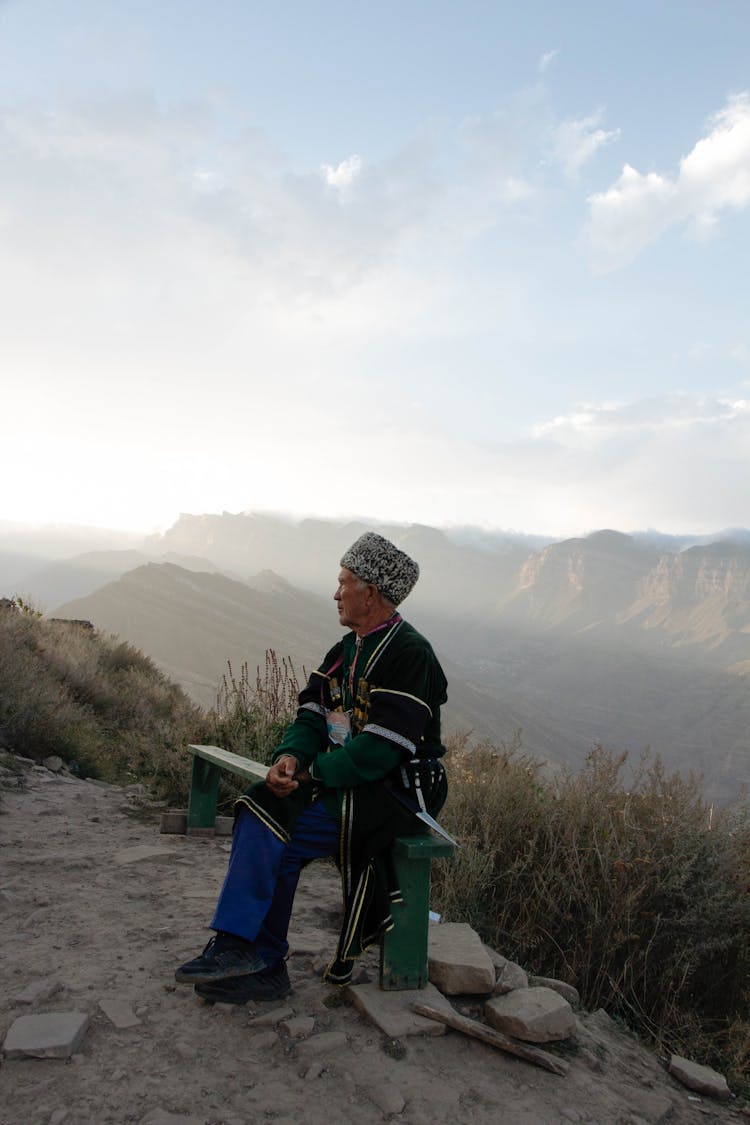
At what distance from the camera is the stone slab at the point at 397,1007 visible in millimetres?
2684

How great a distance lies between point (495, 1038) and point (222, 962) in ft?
3.31

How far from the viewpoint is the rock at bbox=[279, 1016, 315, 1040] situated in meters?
2.64

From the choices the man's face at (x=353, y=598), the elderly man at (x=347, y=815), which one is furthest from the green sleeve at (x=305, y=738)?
the man's face at (x=353, y=598)

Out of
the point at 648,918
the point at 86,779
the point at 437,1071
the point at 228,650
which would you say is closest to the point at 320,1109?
the point at 437,1071

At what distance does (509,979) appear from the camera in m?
3.11

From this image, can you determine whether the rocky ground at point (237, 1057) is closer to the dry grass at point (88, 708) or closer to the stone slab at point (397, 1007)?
the stone slab at point (397, 1007)

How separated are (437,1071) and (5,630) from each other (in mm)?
9345

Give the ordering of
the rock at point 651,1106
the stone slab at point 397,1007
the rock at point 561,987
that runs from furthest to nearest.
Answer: the rock at point 561,987 < the stone slab at point 397,1007 < the rock at point 651,1106

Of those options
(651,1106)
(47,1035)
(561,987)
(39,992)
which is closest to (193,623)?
(561,987)

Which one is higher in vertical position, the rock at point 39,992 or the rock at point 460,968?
the rock at point 460,968

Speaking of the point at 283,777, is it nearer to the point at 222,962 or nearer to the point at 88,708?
the point at 222,962

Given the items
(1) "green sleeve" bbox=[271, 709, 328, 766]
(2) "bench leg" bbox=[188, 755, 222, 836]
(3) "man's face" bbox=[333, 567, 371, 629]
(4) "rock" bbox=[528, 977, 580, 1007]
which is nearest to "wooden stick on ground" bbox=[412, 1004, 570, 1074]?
(4) "rock" bbox=[528, 977, 580, 1007]

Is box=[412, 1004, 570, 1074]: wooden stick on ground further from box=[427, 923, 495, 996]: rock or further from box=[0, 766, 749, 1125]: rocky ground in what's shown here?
box=[427, 923, 495, 996]: rock

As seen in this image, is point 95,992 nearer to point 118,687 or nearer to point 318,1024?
point 318,1024
